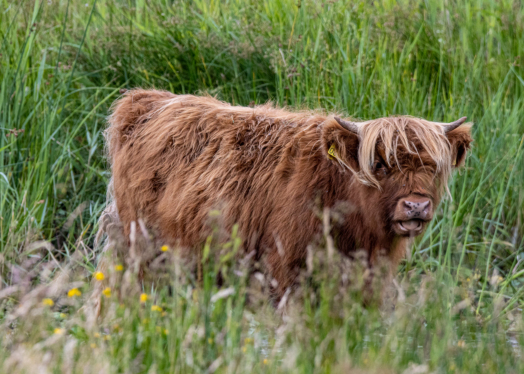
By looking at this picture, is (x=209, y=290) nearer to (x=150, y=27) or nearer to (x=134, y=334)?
(x=134, y=334)

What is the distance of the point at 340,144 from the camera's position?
3605 mm

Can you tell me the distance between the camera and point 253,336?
106 inches

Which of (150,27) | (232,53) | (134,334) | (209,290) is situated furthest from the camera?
(150,27)

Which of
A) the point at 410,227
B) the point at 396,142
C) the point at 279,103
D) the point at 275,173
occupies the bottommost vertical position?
the point at 410,227

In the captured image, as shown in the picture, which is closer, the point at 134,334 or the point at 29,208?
the point at 134,334

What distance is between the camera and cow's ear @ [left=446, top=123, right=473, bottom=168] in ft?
12.5

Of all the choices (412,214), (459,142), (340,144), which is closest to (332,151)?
(340,144)

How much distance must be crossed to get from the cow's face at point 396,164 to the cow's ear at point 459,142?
3.1 inches

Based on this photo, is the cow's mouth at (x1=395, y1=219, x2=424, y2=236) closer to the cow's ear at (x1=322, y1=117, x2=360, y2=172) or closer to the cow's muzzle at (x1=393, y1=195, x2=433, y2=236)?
the cow's muzzle at (x1=393, y1=195, x2=433, y2=236)

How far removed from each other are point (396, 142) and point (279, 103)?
5.74ft

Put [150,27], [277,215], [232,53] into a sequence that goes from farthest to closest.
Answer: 1. [150,27]
2. [232,53]
3. [277,215]

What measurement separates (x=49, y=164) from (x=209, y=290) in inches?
101

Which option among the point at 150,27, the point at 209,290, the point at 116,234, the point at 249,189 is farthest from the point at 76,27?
the point at 209,290

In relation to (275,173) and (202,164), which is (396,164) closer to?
(275,173)
